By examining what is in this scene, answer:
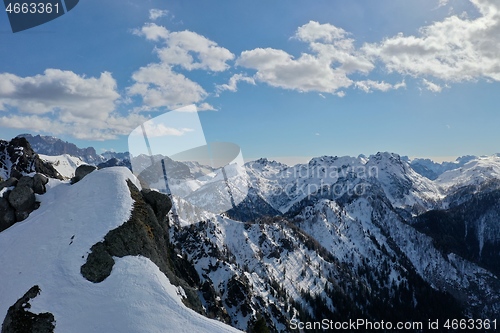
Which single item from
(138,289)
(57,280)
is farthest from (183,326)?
(57,280)

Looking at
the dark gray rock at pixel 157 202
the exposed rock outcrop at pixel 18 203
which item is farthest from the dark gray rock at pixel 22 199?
the dark gray rock at pixel 157 202

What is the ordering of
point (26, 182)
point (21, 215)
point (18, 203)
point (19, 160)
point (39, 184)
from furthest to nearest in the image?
point (19, 160)
point (39, 184)
point (26, 182)
point (18, 203)
point (21, 215)

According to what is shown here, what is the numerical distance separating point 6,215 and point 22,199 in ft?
9.37

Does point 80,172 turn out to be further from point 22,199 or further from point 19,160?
Result: point 19,160

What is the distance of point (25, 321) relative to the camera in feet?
89.1

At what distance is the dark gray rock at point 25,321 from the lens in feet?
87.6

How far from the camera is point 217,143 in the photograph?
55531mm

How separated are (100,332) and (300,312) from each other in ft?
606

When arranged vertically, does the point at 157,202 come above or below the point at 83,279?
above

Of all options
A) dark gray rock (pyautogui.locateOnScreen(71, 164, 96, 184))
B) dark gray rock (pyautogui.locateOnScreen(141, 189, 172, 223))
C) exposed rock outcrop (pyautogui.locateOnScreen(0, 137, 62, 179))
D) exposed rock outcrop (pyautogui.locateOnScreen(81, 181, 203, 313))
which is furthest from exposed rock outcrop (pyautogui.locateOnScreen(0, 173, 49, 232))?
exposed rock outcrop (pyautogui.locateOnScreen(0, 137, 62, 179))

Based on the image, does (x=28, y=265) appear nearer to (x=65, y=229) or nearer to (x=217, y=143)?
(x=65, y=229)

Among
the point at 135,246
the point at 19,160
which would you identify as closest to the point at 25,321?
the point at 135,246

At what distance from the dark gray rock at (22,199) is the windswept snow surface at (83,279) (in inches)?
193

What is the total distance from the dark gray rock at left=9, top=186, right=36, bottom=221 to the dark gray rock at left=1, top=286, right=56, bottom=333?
77.0ft
